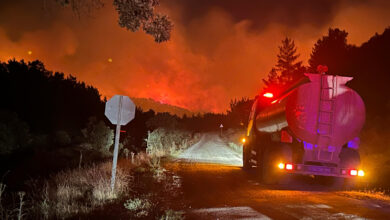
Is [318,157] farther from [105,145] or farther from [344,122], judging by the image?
[105,145]

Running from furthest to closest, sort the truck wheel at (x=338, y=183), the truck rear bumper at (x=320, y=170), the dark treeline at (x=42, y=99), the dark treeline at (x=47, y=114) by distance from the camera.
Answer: the dark treeline at (x=42, y=99) → the dark treeline at (x=47, y=114) → the truck wheel at (x=338, y=183) → the truck rear bumper at (x=320, y=170)

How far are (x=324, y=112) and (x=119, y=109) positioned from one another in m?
6.46

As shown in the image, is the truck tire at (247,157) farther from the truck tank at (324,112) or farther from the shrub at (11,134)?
the shrub at (11,134)

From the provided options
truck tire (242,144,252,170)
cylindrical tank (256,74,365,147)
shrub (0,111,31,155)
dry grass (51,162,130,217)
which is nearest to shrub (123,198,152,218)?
dry grass (51,162,130,217)

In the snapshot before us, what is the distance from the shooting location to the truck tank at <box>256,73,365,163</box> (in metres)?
9.95

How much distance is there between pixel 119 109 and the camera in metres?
8.70

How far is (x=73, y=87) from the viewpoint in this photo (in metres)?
57.7

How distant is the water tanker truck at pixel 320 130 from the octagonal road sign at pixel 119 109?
5.04m

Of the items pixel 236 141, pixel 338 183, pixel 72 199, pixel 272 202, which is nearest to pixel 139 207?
pixel 72 199

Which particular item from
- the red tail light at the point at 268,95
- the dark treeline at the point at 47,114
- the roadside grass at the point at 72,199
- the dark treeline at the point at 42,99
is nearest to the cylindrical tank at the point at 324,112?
the red tail light at the point at 268,95

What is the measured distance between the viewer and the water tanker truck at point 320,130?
32.7ft

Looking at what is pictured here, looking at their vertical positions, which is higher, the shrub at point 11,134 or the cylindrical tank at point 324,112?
the cylindrical tank at point 324,112

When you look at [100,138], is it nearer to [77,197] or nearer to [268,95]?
[268,95]

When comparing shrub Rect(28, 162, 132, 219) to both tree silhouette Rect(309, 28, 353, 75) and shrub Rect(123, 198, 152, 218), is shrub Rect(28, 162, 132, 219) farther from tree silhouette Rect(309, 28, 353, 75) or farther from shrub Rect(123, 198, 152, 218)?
tree silhouette Rect(309, 28, 353, 75)
